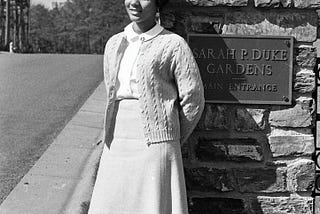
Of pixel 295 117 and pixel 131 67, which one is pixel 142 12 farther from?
pixel 295 117

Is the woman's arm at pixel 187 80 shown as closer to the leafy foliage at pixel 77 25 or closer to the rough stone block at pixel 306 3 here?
the rough stone block at pixel 306 3

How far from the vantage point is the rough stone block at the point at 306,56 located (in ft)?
14.9

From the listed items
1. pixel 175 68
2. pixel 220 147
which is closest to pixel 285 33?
pixel 220 147

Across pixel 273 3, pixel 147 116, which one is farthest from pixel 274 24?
pixel 147 116

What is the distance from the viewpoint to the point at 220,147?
181 inches

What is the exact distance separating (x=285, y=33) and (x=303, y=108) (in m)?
0.54

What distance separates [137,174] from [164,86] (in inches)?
20.2

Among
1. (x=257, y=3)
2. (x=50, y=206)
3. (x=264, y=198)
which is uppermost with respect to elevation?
(x=257, y=3)

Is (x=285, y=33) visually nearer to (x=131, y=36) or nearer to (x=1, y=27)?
(x=131, y=36)

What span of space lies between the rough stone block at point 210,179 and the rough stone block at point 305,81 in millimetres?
772

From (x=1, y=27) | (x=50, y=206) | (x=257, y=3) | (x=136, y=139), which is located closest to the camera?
(x=136, y=139)

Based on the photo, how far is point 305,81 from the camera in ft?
15.0

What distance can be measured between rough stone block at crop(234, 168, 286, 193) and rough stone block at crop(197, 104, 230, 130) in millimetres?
342

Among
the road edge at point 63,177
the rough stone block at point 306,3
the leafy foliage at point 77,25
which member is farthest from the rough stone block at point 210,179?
the leafy foliage at point 77,25
